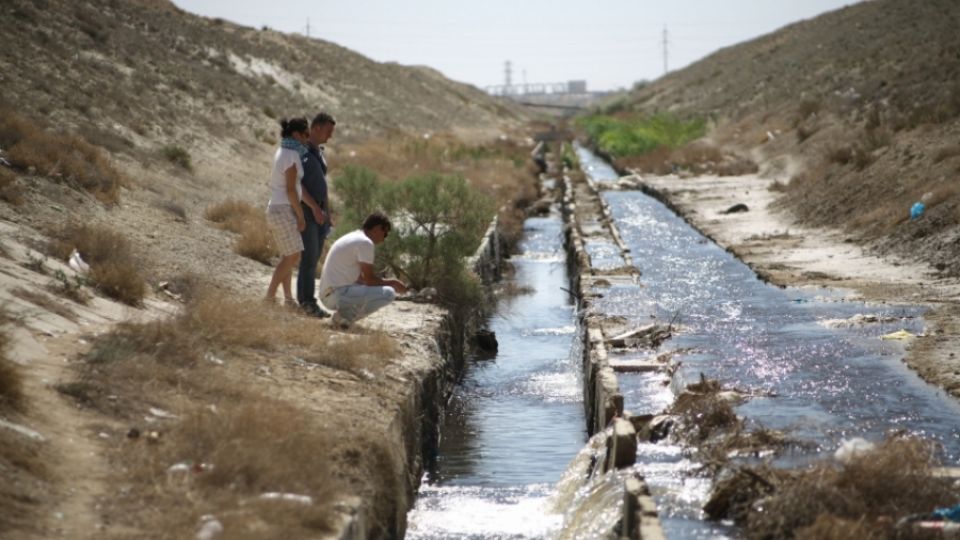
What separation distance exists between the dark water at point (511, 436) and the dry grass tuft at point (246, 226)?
339 centimetres

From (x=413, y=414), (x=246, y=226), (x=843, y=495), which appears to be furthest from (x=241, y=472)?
(x=246, y=226)

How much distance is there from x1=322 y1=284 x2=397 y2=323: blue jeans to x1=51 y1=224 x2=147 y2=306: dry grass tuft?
6.04 ft

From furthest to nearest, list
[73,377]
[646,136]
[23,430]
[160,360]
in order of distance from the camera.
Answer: [646,136]
[160,360]
[73,377]
[23,430]

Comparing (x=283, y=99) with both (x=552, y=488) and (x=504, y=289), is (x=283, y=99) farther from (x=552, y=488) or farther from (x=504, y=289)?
(x=552, y=488)

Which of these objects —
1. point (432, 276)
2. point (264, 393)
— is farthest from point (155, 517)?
point (432, 276)

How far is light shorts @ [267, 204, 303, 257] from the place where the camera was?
42.5 feet

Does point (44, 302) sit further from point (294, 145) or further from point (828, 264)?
point (828, 264)

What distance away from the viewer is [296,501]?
7578 mm

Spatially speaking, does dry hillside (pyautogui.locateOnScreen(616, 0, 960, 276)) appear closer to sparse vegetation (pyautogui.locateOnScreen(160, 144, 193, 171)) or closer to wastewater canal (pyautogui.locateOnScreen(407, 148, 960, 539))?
wastewater canal (pyautogui.locateOnScreen(407, 148, 960, 539))

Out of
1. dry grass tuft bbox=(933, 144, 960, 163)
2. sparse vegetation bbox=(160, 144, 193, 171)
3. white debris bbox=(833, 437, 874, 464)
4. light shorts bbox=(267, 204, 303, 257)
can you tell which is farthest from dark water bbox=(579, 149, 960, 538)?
sparse vegetation bbox=(160, 144, 193, 171)

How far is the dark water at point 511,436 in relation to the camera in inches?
423

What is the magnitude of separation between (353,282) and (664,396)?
3.35 metres

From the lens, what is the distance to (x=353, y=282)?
13.0 m

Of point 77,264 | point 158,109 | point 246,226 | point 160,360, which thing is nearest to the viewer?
point 160,360
